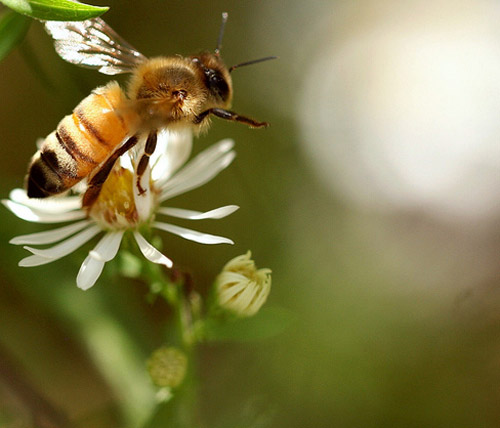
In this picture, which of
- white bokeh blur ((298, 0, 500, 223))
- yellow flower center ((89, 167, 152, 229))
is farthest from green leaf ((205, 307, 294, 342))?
white bokeh blur ((298, 0, 500, 223))

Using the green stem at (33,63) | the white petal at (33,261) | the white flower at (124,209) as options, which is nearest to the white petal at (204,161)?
the white flower at (124,209)

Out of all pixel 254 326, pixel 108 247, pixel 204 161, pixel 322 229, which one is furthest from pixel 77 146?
pixel 322 229

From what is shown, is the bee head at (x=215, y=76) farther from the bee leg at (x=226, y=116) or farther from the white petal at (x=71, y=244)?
the white petal at (x=71, y=244)

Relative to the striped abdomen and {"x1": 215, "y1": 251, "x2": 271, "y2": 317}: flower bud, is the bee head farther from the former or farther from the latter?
{"x1": 215, "y1": 251, "x2": 271, "y2": 317}: flower bud

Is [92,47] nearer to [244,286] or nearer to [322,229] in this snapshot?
[244,286]

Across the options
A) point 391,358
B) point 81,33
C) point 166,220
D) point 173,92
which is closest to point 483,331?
point 391,358
